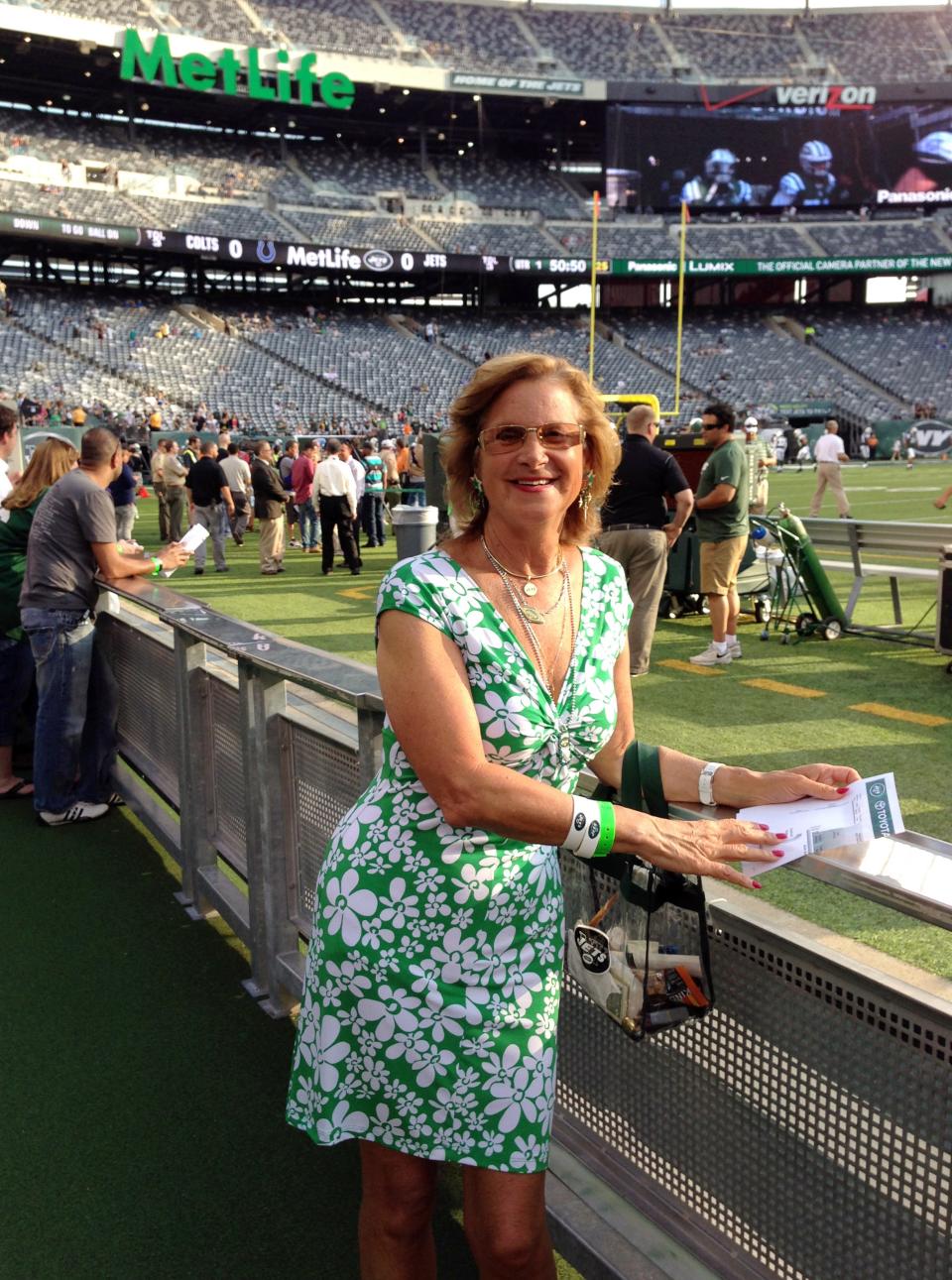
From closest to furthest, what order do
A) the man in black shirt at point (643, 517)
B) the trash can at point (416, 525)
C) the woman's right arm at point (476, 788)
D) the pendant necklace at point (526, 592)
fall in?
the woman's right arm at point (476, 788) < the pendant necklace at point (526, 592) < the man in black shirt at point (643, 517) < the trash can at point (416, 525)

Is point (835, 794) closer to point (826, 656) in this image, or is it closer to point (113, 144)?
point (826, 656)

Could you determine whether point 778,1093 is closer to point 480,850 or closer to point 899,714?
point 480,850

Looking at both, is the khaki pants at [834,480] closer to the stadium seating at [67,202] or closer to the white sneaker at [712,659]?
the white sneaker at [712,659]

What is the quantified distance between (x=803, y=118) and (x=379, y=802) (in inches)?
2619

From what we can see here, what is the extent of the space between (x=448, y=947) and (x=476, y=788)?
0.30m

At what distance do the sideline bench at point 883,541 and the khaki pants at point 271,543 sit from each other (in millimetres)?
7319

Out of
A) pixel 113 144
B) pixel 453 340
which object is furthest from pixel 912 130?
pixel 113 144

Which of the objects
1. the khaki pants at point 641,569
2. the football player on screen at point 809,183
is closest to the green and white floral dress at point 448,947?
the khaki pants at point 641,569

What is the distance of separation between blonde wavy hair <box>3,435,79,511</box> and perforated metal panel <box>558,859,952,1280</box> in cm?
458

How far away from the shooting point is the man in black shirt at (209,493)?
49.6 feet

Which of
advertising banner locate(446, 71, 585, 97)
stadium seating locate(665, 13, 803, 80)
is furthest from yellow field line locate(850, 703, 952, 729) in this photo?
stadium seating locate(665, 13, 803, 80)

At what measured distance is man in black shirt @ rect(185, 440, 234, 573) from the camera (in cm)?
1512

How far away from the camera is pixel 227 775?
417cm

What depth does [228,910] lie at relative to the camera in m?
4.04
